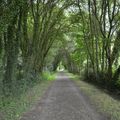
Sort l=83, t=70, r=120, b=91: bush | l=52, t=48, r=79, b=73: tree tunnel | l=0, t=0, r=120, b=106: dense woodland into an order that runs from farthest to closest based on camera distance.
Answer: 1. l=52, t=48, r=79, b=73: tree tunnel
2. l=83, t=70, r=120, b=91: bush
3. l=0, t=0, r=120, b=106: dense woodland

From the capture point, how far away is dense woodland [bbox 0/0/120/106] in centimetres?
1544

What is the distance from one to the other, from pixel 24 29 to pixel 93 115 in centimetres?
1324

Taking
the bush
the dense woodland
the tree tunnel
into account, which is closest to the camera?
the dense woodland

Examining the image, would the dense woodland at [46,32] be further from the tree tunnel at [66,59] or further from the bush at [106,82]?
the tree tunnel at [66,59]

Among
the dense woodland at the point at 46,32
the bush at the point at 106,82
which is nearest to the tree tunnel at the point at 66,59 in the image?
the dense woodland at the point at 46,32

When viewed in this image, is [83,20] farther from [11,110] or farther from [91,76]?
[11,110]

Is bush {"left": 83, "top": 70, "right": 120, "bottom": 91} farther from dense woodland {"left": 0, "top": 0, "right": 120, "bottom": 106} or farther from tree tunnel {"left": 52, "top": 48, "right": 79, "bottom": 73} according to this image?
tree tunnel {"left": 52, "top": 48, "right": 79, "bottom": 73}

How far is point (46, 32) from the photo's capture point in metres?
33.3

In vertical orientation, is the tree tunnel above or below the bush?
above

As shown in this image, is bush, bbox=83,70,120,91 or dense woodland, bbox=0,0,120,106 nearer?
dense woodland, bbox=0,0,120,106

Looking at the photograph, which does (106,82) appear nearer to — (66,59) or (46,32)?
(46,32)

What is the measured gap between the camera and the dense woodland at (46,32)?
15441 mm

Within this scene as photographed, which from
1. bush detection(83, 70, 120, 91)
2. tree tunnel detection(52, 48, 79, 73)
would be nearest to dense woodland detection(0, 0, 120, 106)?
bush detection(83, 70, 120, 91)

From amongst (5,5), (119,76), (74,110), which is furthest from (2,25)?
(119,76)
